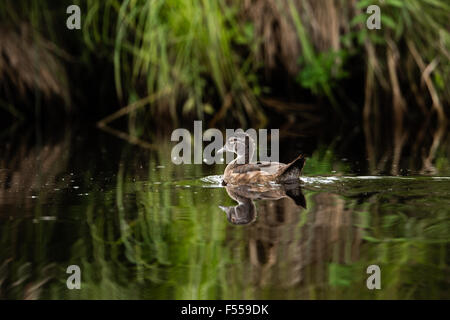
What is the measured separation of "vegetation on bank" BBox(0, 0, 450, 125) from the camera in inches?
414

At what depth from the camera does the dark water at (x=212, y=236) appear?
3.57 meters

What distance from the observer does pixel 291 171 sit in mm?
6062

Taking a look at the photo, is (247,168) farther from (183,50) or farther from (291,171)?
(183,50)

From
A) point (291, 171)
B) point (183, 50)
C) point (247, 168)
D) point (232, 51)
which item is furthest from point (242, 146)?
point (232, 51)

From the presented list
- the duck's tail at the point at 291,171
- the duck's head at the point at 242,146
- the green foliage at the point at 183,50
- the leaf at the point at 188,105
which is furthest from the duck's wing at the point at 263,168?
the leaf at the point at 188,105

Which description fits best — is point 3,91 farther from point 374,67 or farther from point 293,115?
point 374,67

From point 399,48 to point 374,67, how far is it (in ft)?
1.62

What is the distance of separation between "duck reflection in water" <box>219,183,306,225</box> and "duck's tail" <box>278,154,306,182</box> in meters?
0.05

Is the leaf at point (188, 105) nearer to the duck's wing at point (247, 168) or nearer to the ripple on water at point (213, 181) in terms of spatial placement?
the ripple on water at point (213, 181)

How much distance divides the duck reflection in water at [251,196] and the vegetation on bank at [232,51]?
437cm
